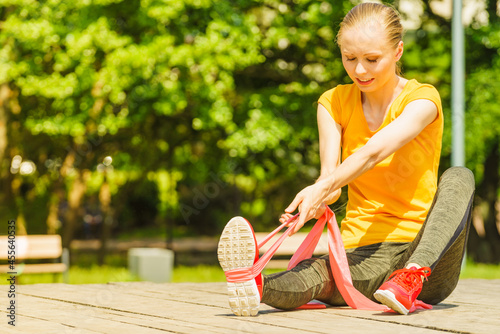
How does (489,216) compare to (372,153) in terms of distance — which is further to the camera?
A: (489,216)

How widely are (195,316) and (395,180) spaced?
1088mm

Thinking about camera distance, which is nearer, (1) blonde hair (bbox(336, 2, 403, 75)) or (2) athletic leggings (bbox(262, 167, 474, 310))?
(2) athletic leggings (bbox(262, 167, 474, 310))

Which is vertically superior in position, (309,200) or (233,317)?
(309,200)

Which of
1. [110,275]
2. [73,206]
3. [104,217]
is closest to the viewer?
[110,275]

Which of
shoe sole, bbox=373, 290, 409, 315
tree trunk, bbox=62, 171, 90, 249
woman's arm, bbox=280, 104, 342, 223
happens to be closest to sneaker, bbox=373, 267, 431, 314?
shoe sole, bbox=373, 290, 409, 315

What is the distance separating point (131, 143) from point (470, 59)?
651 cm

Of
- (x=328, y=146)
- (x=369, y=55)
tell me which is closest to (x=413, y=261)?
(x=328, y=146)

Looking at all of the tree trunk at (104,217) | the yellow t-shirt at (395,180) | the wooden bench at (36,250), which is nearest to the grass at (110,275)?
the wooden bench at (36,250)

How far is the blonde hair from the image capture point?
333 centimetres

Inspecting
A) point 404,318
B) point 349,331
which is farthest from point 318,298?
point 349,331

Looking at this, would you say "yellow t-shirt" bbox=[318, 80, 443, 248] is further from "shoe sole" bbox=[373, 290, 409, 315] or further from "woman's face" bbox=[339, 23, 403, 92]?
"shoe sole" bbox=[373, 290, 409, 315]

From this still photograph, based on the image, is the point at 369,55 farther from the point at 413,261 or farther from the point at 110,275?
the point at 110,275

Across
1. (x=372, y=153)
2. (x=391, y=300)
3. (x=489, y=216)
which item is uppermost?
(x=372, y=153)

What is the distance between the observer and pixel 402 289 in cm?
307
